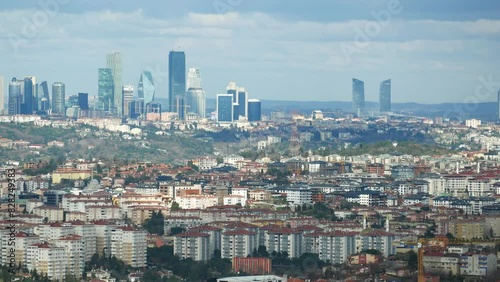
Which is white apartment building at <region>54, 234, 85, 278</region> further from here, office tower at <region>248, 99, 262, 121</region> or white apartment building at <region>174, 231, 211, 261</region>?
office tower at <region>248, 99, 262, 121</region>

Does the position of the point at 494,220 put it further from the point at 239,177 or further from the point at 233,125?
the point at 233,125

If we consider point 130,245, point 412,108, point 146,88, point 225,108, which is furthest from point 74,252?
point 412,108

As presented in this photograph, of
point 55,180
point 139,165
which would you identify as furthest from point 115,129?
point 55,180

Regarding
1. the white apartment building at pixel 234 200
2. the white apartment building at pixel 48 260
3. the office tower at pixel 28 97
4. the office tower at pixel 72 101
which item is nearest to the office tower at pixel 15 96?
the office tower at pixel 28 97

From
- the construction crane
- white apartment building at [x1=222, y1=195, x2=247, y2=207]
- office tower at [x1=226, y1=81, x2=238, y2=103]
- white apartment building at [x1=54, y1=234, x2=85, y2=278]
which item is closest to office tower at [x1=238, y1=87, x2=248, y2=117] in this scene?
office tower at [x1=226, y1=81, x2=238, y2=103]

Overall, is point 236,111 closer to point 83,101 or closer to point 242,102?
point 242,102

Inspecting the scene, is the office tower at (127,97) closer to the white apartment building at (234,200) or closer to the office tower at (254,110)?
the office tower at (254,110)

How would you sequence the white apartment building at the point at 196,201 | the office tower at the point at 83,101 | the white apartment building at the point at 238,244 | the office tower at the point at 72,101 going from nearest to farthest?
the white apartment building at the point at 238,244 < the white apartment building at the point at 196,201 < the office tower at the point at 83,101 < the office tower at the point at 72,101
